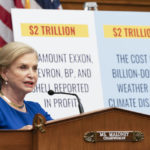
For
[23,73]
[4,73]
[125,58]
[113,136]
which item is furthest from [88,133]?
[125,58]

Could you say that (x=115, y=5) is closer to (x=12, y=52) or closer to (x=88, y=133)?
(x=12, y=52)

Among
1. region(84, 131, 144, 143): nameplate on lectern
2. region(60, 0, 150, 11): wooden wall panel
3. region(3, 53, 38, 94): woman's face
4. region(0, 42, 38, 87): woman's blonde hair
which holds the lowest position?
region(84, 131, 144, 143): nameplate on lectern

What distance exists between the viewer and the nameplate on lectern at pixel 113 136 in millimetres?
2227

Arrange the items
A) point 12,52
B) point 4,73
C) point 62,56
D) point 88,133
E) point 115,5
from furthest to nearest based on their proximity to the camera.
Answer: point 115,5 < point 62,56 < point 4,73 < point 12,52 < point 88,133

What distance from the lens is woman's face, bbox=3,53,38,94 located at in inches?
126

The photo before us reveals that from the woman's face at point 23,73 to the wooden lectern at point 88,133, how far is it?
1.03 m

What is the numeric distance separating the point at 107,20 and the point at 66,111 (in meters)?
Answer: 1.12

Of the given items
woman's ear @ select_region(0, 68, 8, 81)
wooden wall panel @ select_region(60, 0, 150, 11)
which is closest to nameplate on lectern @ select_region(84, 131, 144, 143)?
woman's ear @ select_region(0, 68, 8, 81)

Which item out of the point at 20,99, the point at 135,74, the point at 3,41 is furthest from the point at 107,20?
the point at 20,99

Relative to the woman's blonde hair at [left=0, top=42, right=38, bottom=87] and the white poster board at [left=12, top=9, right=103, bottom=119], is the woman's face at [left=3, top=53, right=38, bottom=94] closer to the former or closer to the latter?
the woman's blonde hair at [left=0, top=42, right=38, bottom=87]

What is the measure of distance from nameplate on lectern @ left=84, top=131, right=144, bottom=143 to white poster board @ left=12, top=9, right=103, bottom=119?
8.14ft

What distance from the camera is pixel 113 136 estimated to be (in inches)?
89.1

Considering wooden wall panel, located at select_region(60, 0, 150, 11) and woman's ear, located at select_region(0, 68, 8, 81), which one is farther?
wooden wall panel, located at select_region(60, 0, 150, 11)

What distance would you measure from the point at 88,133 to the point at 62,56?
2.78 metres
